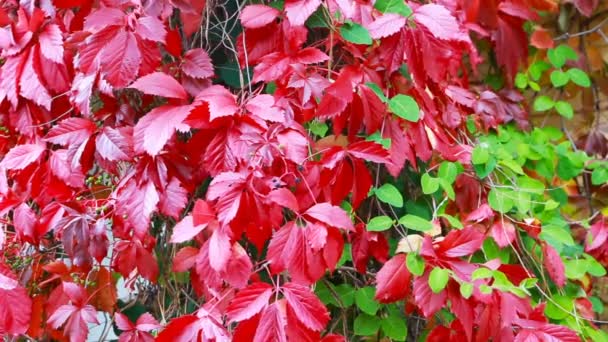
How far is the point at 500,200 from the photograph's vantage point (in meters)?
1.41

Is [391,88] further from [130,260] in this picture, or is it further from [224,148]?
[130,260]

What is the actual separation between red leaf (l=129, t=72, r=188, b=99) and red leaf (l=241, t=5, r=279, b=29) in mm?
185

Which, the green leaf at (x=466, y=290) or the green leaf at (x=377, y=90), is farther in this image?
the green leaf at (x=377, y=90)

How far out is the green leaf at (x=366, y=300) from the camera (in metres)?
1.32

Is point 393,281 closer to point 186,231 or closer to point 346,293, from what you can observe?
point 346,293

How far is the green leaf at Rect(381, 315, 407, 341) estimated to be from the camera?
1354mm

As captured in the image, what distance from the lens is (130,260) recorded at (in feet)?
4.31

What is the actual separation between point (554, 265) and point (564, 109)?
605 millimetres

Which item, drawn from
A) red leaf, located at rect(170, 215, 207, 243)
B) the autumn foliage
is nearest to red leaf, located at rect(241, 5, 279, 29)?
the autumn foliage

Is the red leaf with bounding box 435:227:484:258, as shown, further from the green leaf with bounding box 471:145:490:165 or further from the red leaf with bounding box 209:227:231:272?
the red leaf with bounding box 209:227:231:272

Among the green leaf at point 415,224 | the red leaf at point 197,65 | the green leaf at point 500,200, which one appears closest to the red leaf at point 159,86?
the red leaf at point 197,65

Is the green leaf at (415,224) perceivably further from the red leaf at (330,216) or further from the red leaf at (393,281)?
the red leaf at (330,216)

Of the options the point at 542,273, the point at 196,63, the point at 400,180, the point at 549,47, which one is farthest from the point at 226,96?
the point at 549,47

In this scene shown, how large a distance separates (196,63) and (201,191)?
28 centimetres
